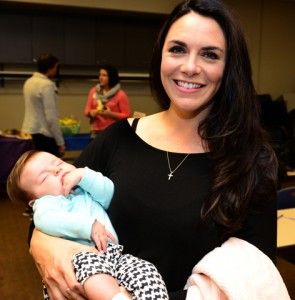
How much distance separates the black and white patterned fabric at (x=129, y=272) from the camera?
44.8 inches

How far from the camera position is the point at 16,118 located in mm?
7109

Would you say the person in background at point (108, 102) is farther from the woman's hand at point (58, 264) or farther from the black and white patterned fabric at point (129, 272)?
the black and white patterned fabric at point (129, 272)

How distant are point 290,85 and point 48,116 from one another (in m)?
6.34

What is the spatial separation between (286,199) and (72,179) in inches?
75.6

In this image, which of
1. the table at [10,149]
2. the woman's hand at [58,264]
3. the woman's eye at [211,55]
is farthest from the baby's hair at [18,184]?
the table at [10,149]

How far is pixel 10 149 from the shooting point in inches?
202

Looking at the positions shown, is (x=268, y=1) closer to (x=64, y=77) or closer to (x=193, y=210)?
(x=64, y=77)

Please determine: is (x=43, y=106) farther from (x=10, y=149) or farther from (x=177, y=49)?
(x=177, y=49)

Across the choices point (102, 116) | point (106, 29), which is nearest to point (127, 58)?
point (106, 29)

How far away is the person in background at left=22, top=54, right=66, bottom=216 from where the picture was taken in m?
4.43

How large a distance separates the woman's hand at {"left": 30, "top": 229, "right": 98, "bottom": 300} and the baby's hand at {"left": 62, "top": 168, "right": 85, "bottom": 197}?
7.2 inches

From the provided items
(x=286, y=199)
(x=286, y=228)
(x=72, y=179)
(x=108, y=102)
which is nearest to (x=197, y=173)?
(x=72, y=179)

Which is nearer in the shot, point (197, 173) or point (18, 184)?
point (197, 173)

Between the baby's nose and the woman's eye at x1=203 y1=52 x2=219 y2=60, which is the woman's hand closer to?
the baby's nose
